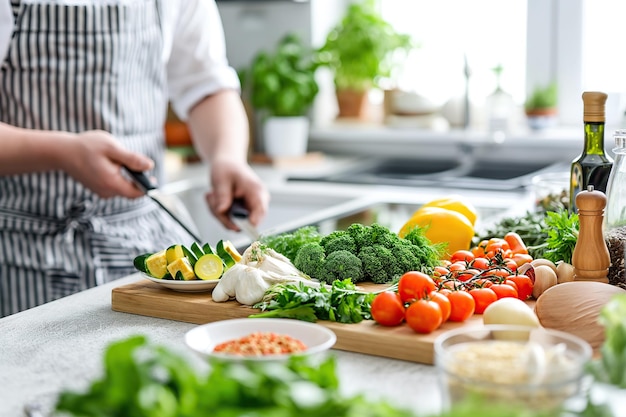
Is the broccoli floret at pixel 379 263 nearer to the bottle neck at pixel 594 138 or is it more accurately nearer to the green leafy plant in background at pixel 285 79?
the bottle neck at pixel 594 138

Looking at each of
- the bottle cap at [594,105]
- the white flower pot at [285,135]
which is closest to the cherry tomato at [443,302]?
the bottle cap at [594,105]

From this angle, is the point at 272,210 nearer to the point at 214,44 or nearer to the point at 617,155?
the point at 214,44

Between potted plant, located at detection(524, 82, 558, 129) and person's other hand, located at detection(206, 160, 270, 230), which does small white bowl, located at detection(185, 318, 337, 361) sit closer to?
person's other hand, located at detection(206, 160, 270, 230)

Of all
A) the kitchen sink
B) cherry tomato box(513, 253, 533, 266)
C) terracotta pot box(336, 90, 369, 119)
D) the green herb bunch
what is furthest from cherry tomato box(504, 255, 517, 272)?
terracotta pot box(336, 90, 369, 119)

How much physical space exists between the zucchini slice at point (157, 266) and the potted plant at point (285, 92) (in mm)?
1855

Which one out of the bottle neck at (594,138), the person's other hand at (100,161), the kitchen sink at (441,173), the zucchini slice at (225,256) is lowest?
the kitchen sink at (441,173)

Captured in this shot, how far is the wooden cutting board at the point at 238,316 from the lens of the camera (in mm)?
1063

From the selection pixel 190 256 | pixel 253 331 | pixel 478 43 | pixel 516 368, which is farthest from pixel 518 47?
pixel 516 368

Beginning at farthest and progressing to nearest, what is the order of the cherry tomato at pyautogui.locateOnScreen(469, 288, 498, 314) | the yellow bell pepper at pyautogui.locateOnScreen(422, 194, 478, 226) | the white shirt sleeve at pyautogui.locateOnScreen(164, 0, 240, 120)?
the white shirt sleeve at pyautogui.locateOnScreen(164, 0, 240, 120), the yellow bell pepper at pyautogui.locateOnScreen(422, 194, 478, 226), the cherry tomato at pyautogui.locateOnScreen(469, 288, 498, 314)

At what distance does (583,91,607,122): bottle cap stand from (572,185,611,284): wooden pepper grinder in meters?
0.19

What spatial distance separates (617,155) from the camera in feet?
4.09

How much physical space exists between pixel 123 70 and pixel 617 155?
114 cm

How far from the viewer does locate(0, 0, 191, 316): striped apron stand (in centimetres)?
181

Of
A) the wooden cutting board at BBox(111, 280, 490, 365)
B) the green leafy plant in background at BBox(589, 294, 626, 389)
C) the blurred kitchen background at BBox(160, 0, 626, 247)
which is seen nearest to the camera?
the green leafy plant in background at BBox(589, 294, 626, 389)
